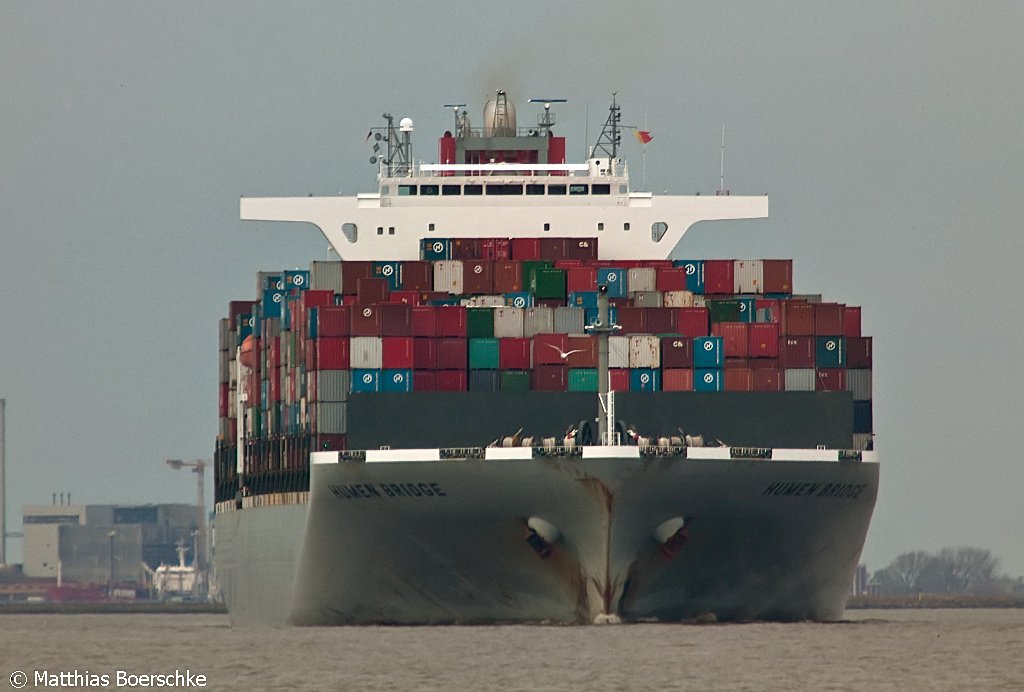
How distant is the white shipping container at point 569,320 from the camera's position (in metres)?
63.8

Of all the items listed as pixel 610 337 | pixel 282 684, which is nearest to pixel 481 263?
pixel 610 337

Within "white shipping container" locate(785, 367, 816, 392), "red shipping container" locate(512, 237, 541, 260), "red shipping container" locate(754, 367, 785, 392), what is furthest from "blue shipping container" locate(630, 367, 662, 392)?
"red shipping container" locate(512, 237, 541, 260)

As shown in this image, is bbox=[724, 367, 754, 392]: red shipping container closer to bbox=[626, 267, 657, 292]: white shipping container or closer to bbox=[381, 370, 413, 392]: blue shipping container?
bbox=[626, 267, 657, 292]: white shipping container

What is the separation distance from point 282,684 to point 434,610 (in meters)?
13.6

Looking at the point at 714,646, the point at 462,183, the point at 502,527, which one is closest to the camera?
the point at 714,646

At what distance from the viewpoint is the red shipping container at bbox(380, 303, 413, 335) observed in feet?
204

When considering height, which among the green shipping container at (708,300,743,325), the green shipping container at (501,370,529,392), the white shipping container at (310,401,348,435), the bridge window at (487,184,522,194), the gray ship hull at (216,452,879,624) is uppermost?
the bridge window at (487,184,522,194)

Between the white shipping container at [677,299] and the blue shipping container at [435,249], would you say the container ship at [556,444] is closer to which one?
the white shipping container at [677,299]

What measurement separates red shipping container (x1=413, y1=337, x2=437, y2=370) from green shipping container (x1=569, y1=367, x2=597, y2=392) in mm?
3495

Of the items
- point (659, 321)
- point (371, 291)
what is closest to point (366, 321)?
point (371, 291)

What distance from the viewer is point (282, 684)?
47.2 m

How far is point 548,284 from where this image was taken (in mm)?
66562

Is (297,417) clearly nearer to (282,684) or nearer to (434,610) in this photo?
(434,610)

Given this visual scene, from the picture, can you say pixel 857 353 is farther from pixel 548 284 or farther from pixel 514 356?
pixel 514 356
